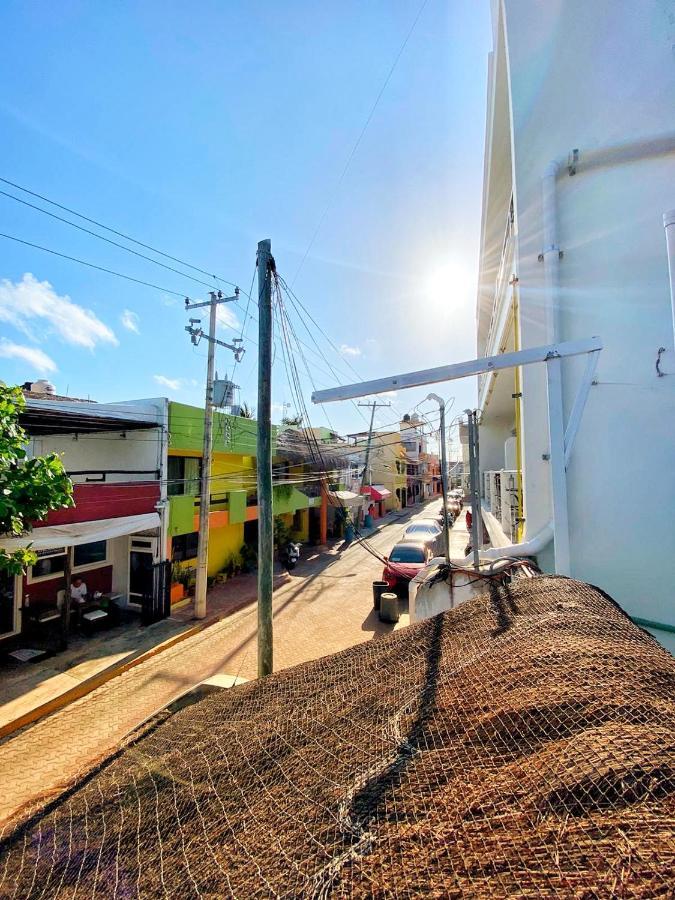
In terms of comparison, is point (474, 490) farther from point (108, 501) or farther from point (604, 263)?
point (108, 501)

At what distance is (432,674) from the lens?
2051 mm

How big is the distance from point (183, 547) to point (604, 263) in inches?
483

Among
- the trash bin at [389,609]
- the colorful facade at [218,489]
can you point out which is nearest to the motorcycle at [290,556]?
the colorful facade at [218,489]

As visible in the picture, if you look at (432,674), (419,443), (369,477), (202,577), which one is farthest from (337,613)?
(419,443)

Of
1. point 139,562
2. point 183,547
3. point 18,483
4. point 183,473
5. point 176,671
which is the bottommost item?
point 176,671

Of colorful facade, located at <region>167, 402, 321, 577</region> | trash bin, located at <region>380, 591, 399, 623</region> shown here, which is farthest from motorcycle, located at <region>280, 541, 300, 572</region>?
trash bin, located at <region>380, 591, 399, 623</region>

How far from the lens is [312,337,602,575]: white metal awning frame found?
11.5ft

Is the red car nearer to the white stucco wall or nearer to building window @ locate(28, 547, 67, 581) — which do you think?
the white stucco wall

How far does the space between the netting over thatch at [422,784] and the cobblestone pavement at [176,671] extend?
3.86ft

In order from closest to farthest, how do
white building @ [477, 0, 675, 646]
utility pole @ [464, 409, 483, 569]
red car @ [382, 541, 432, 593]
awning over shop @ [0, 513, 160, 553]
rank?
1. white building @ [477, 0, 675, 646]
2. utility pole @ [464, 409, 483, 569]
3. awning over shop @ [0, 513, 160, 553]
4. red car @ [382, 541, 432, 593]

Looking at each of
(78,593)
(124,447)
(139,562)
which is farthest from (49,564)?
(124,447)

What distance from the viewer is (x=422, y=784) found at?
1.32 metres

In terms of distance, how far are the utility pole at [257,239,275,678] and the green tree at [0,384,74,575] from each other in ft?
8.21

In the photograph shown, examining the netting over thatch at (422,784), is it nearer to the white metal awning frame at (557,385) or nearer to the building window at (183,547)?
the white metal awning frame at (557,385)
